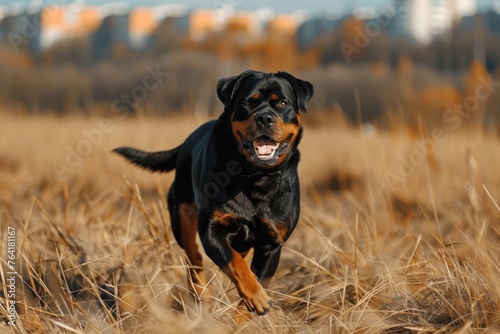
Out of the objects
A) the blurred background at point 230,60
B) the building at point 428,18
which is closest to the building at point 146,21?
the blurred background at point 230,60

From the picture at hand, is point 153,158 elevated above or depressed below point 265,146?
below

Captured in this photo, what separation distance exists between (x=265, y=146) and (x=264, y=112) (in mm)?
149

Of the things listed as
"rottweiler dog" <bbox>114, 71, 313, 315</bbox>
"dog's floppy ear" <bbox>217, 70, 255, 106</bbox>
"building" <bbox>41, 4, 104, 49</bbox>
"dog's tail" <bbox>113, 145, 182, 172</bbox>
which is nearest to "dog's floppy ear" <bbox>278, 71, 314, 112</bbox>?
"rottweiler dog" <bbox>114, 71, 313, 315</bbox>

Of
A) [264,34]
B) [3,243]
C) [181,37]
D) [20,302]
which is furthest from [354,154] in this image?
[264,34]

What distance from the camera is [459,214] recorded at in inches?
226

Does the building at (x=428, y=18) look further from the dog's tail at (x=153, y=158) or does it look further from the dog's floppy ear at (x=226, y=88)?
the dog's floppy ear at (x=226, y=88)

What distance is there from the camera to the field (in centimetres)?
295

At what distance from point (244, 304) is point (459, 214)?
3138 millimetres

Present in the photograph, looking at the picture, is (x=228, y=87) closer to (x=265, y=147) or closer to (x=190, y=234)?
(x=265, y=147)

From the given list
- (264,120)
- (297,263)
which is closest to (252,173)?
(264,120)

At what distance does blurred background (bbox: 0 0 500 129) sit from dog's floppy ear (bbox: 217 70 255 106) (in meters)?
3.81

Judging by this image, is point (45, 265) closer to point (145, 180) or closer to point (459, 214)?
point (459, 214)

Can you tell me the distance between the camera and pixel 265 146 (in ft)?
10.8

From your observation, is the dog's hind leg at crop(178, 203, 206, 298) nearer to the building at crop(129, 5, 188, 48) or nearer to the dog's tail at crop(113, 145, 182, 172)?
the dog's tail at crop(113, 145, 182, 172)
